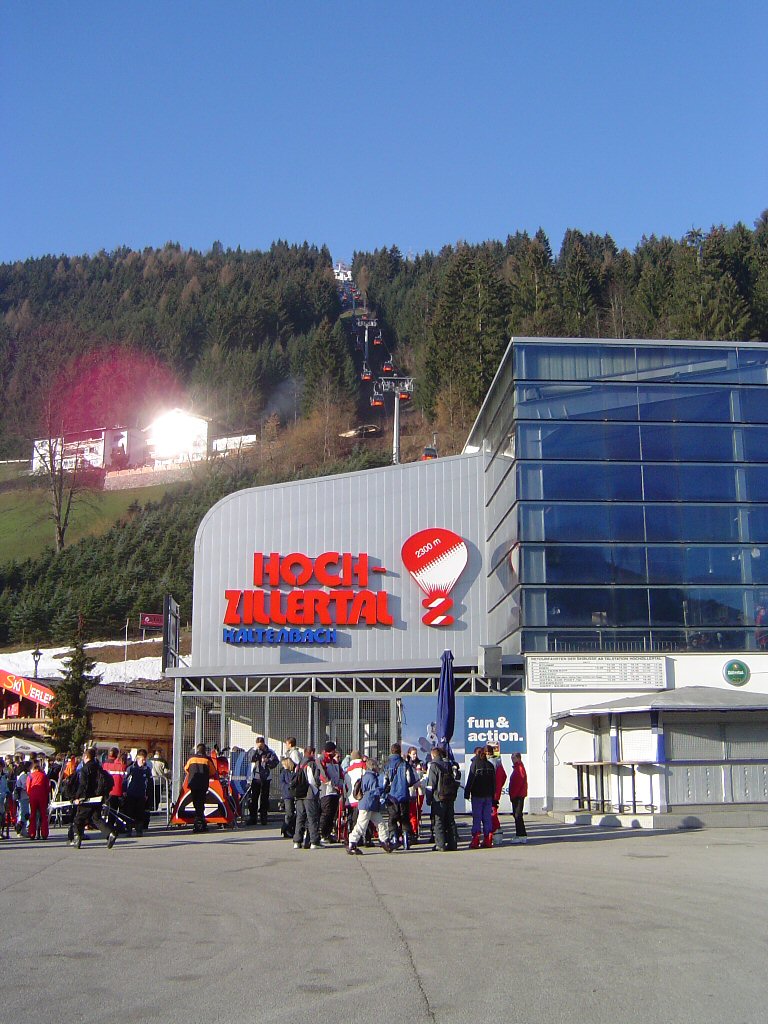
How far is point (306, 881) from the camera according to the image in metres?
12.8

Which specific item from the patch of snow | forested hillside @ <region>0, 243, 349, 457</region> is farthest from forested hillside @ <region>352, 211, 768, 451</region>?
the patch of snow

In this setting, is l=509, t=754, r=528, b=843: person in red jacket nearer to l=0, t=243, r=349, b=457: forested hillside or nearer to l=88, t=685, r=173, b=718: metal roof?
l=88, t=685, r=173, b=718: metal roof

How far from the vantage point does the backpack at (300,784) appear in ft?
55.6

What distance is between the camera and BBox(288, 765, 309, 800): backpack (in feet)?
55.6

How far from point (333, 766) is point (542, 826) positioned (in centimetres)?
688

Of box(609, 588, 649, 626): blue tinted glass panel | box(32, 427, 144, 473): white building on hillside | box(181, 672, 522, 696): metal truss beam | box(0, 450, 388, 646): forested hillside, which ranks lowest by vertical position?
box(181, 672, 522, 696): metal truss beam

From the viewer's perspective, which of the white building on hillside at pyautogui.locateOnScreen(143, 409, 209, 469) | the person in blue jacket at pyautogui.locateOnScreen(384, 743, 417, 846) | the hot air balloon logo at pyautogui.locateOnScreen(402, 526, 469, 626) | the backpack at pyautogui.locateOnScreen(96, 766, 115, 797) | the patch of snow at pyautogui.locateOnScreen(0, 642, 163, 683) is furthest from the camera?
the white building on hillside at pyautogui.locateOnScreen(143, 409, 209, 469)

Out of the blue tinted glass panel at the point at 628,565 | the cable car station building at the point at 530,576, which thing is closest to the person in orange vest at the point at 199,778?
the cable car station building at the point at 530,576

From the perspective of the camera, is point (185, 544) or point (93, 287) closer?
point (185, 544)

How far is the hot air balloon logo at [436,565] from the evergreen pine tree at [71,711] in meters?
19.5

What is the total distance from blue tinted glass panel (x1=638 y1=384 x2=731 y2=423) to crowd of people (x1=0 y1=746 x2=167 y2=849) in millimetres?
15595

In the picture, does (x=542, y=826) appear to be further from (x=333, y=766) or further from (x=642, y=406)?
(x=642, y=406)

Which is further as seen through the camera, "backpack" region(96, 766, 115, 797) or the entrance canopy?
the entrance canopy

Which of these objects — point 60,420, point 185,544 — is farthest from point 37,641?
point 60,420
